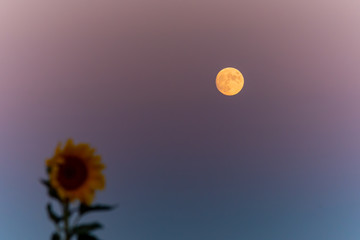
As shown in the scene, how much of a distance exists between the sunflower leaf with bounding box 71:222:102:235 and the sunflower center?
0.68 ft

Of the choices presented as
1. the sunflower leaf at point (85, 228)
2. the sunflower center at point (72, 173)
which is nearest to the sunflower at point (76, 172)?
the sunflower center at point (72, 173)

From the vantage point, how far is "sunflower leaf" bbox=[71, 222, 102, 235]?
151cm

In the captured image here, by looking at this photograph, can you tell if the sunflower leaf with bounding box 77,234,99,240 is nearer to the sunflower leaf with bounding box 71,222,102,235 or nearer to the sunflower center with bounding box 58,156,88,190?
the sunflower leaf with bounding box 71,222,102,235

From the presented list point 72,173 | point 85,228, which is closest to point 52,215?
point 85,228

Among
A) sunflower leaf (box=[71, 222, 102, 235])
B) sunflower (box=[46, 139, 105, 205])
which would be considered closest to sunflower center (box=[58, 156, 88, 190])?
sunflower (box=[46, 139, 105, 205])

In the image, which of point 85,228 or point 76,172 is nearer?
point 85,228

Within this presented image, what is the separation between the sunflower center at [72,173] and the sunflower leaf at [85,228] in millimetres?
207

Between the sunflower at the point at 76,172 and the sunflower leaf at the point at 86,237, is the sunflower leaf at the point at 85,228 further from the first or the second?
the sunflower at the point at 76,172

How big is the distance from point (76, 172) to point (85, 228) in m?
0.39

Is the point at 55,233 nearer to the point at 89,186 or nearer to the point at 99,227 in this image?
the point at 99,227

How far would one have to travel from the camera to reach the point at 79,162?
1886 mm

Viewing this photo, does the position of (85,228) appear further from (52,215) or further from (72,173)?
(72,173)

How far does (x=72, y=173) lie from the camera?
1.83 m

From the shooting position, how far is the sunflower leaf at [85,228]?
151 cm
